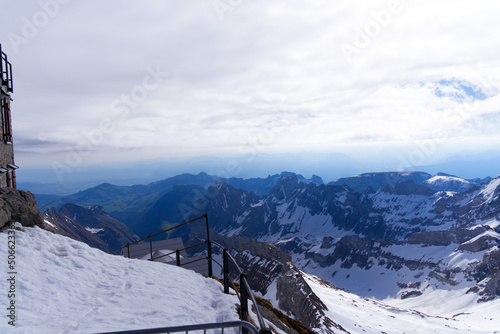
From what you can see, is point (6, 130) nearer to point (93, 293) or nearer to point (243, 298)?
point (93, 293)

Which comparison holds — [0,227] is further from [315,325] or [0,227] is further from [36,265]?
[315,325]

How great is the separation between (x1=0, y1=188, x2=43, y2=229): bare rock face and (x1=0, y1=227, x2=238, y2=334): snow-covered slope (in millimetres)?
626

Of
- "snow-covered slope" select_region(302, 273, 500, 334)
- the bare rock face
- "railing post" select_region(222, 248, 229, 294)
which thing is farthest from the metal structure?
"snow-covered slope" select_region(302, 273, 500, 334)

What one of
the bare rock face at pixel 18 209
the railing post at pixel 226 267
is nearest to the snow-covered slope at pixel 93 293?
the railing post at pixel 226 267

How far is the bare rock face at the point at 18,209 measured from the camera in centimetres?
1103

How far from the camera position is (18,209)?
460 inches

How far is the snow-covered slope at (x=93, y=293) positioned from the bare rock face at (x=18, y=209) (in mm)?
626

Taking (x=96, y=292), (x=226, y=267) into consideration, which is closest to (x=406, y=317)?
(x=226, y=267)

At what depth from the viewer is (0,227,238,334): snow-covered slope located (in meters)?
7.54

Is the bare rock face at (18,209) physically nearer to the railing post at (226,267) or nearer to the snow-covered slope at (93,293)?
the snow-covered slope at (93,293)

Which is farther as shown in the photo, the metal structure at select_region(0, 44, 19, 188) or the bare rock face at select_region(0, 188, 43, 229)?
the metal structure at select_region(0, 44, 19, 188)

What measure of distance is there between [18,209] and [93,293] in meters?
5.52

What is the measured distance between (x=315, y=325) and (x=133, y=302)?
92.8 m

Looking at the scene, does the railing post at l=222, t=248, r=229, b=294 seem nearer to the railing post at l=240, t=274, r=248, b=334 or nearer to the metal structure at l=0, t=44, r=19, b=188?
the railing post at l=240, t=274, r=248, b=334
